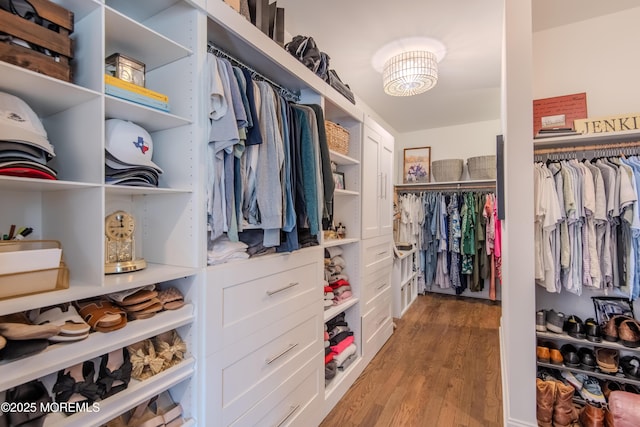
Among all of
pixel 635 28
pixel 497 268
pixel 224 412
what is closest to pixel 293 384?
pixel 224 412

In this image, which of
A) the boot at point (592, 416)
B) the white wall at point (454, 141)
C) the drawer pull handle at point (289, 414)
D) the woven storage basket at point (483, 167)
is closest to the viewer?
the drawer pull handle at point (289, 414)

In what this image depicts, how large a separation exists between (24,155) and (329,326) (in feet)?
6.29

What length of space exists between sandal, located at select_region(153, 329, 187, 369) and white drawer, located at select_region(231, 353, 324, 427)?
39 cm

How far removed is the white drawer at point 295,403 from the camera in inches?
51.8

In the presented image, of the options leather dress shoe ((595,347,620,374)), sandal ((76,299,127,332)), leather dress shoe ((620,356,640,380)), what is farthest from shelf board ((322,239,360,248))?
leather dress shoe ((620,356,640,380))

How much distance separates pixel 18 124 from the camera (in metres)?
0.77

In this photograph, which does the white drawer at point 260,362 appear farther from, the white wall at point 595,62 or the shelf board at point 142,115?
the white wall at point 595,62

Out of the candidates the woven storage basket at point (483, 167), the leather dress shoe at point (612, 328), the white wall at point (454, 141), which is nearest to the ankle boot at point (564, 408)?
the leather dress shoe at point (612, 328)

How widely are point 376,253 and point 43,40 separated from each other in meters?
2.33

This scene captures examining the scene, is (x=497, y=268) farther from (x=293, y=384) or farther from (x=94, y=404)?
(x=94, y=404)

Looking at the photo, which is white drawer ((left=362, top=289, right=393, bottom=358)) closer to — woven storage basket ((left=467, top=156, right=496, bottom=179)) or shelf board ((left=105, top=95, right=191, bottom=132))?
shelf board ((left=105, top=95, right=191, bottom=132))

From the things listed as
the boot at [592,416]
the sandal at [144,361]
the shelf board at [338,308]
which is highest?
the sandal at [144,361]

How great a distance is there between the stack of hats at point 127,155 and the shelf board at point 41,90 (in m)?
0.12

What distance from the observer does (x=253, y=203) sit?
122 centimetres
